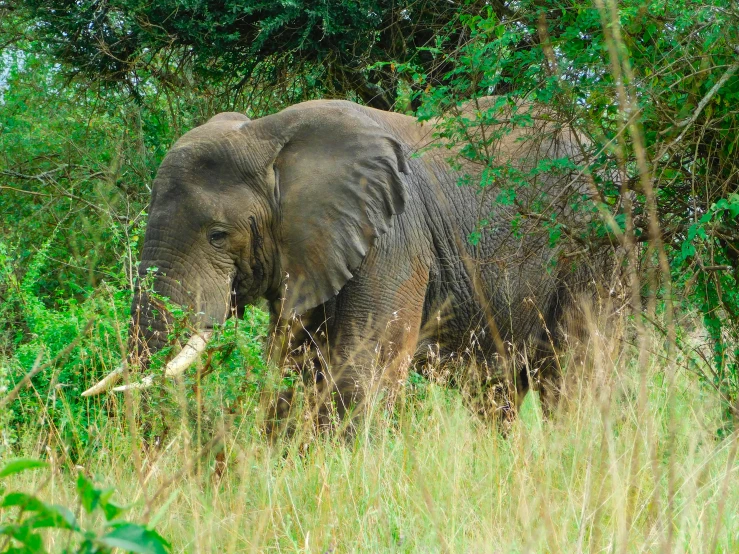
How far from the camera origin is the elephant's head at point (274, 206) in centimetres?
519

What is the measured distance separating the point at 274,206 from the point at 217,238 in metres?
0.41

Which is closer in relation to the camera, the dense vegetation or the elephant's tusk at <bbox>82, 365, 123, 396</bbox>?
the dense vegetation

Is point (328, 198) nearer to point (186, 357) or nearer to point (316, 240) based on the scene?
point (316, 240)

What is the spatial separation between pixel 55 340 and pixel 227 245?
135cm

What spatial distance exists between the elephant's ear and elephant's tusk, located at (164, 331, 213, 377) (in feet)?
2.16

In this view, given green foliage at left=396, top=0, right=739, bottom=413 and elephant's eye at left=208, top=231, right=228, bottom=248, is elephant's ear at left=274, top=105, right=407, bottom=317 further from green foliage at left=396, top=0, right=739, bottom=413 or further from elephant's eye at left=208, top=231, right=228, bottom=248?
green foliage at left=396, top=0, right=739, bottom=413

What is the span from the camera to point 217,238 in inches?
208

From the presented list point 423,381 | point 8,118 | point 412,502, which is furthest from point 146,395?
point 8,118

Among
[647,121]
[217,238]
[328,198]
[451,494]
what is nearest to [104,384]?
[217,238]

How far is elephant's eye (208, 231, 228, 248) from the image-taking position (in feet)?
17.3

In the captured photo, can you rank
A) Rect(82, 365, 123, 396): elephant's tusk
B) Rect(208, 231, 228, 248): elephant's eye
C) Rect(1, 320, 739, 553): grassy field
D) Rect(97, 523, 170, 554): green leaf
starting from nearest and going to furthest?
Rect(97, 523, 170, 554): green leaf < Rect(1, 320, 739, 553): grassy field < Rect(82, 365, 123, 396): elephant's tusk < Rect(208, 231, 228, 248): elephant's eye

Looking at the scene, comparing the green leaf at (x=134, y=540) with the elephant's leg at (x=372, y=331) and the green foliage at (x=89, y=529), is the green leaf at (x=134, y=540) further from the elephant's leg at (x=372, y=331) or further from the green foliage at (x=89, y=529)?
the elephant's leg at (x=372, y=331)

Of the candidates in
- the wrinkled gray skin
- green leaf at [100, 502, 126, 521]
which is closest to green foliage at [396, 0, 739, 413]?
the wrinkled gray skin

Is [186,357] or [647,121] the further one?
[186,357]
